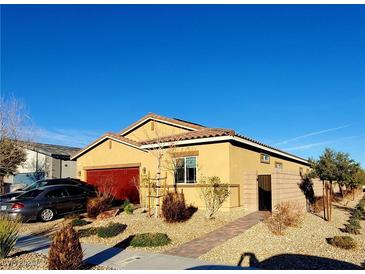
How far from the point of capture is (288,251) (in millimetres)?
8664

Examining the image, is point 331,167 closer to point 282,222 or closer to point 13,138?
point 282,222


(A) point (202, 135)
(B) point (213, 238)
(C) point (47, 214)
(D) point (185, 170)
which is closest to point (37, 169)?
(C) point (47, 214)

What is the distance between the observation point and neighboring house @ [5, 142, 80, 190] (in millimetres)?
28594

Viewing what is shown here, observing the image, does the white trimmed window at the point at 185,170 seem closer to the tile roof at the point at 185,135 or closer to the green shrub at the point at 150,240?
the tile roof at the point at 185,135

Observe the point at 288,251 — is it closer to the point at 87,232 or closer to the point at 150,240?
the point at 150,240

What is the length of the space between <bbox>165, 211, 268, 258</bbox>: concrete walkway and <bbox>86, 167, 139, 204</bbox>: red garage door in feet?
24.3

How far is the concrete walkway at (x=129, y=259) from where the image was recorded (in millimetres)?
7484

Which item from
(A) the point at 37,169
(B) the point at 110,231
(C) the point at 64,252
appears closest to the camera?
(C) the point at 64,252

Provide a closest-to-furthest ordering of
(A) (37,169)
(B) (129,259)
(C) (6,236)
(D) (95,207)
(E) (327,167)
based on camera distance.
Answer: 1. (C) (6,236)
2. (B) (129,259)
3. (D) (95,207)
4. (E) (327,167)
5. (A) (37,169)

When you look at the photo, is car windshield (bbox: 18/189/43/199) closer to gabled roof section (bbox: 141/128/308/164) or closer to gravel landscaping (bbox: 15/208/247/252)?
gravel landscaping (bbox: 15/208/247/252)

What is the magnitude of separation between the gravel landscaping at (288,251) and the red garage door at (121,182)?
9.27 metres

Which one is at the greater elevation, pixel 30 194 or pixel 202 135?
pixel 202 135

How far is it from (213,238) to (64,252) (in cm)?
485
